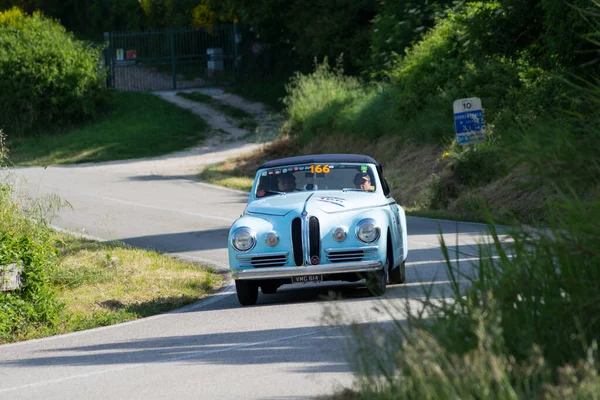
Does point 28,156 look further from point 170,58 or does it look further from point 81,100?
point 170,58

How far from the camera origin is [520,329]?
5.95 metres

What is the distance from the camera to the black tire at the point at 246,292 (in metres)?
12.8

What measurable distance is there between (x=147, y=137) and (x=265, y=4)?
7985 mm

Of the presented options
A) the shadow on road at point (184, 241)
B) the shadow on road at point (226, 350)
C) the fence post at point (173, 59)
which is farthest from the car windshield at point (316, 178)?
the fence post at point (173, 59)

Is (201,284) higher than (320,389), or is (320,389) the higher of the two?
(320,389)

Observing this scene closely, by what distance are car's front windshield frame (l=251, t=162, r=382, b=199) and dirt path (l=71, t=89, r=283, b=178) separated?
69.7 ft

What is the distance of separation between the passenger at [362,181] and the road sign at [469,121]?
389 inches

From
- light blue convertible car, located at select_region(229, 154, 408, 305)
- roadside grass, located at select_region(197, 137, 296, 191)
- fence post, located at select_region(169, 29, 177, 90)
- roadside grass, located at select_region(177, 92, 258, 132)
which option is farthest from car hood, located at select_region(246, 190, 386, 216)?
fence post, located at select_region(169, 29, 177, 90)

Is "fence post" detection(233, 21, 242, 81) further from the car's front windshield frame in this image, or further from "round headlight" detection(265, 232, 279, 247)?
"round headlight" detection(265, 232, 279, 247)

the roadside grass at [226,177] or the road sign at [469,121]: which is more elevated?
the road sign at [469,121]

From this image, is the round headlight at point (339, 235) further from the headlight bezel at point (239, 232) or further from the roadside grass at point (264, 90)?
the roadside grass at point (264, 90)

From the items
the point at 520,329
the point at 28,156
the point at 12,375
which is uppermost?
the point at 520,329

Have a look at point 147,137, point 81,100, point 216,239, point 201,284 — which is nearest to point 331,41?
point 147,137

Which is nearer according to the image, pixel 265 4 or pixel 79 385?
pixel 79 385
